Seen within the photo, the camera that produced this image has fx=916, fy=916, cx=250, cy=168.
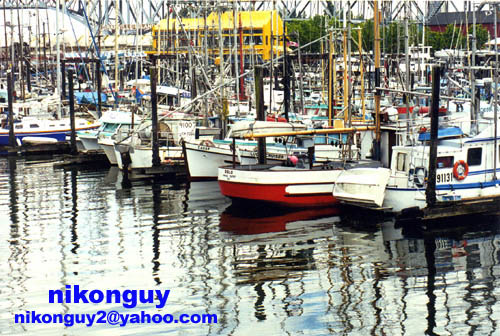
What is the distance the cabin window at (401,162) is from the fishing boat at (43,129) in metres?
32.3

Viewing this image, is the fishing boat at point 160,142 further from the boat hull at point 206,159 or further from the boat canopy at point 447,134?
the boat canopy at point 447,134

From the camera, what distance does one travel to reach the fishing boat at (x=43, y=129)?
61.1 metres

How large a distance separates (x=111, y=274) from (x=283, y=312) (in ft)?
20.4

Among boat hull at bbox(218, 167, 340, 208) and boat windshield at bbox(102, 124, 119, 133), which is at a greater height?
boat windshield at bbox(102, 124, 119, 133)

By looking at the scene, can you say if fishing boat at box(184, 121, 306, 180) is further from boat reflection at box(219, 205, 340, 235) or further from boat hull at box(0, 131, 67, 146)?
boat hull at box(0, 131, 67, 146)

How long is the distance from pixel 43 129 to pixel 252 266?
124ft

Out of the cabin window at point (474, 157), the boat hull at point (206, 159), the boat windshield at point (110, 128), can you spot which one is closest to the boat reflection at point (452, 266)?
the cabin window at point (474, 157)

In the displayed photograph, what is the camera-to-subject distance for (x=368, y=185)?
31.9 meters

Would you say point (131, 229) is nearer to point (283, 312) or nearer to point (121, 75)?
point (283, 312)

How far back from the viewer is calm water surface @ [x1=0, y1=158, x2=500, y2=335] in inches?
848

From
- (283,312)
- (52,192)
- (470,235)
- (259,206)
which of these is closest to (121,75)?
(52,192)

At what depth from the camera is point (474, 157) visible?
3234 cm

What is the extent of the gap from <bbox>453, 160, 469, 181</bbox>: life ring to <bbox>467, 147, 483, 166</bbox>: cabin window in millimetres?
281

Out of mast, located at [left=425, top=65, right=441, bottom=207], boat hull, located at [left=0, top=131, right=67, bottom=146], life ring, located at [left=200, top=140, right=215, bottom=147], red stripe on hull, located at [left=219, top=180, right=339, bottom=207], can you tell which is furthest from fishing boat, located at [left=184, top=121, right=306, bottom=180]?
boat hull, located at [left=0, top=131, right=67, bottom=146]
